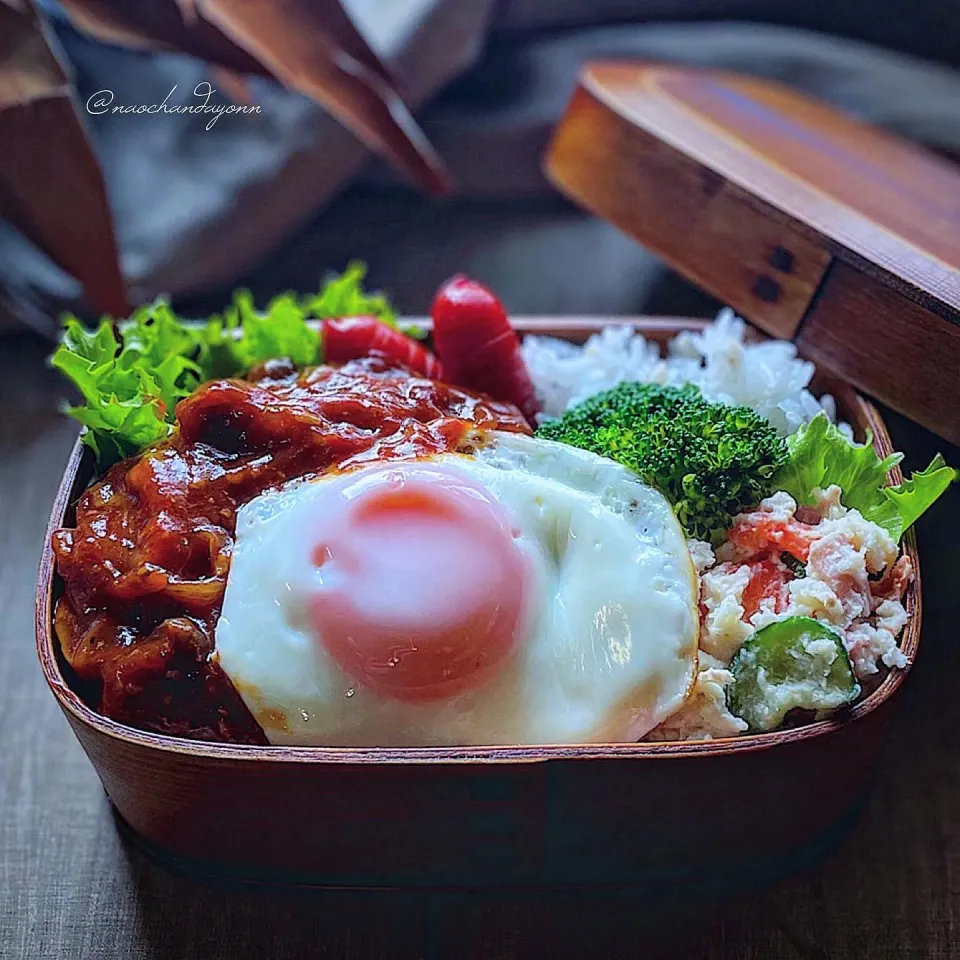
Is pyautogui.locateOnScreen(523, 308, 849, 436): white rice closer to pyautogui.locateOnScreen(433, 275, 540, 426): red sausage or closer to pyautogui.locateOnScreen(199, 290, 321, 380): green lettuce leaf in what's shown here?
pyautogui.locateOnScreen(433, 275, 540, 426): red sausage

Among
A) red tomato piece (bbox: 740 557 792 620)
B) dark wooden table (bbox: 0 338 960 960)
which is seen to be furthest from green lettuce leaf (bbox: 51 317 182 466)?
red tomato piece (bbox: 740 557 792 620)

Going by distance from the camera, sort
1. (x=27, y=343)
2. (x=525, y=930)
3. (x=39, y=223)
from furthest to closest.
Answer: (x=27, y=343), (x=39, y=223), (x=525, y=930)

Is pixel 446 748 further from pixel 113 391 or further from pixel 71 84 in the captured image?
pixel 71 84

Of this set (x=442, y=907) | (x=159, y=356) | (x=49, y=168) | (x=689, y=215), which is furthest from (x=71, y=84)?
(x=442, y=907)

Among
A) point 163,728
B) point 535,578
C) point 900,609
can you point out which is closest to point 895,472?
point 900,609

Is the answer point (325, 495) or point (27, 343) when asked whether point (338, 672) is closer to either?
point (325, 495)
